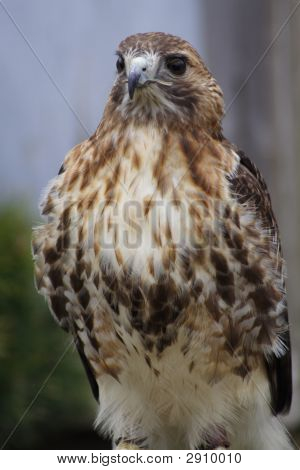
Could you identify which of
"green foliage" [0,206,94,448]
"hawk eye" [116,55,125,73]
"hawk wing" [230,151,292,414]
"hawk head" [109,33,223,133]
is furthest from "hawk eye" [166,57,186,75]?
"green foliage" [0,206,94,448]

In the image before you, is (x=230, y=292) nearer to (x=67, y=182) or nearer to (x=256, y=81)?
(x=67, y=182)

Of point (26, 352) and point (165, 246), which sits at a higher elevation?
point (165, 246)

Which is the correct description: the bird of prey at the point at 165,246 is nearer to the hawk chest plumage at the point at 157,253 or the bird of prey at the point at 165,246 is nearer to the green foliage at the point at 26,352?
the hawk chest plumage at the point at 157,253

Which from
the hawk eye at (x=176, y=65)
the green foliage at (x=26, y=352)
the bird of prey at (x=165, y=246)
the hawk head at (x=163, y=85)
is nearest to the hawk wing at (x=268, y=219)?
the bird of prey at (x=165, y=246)

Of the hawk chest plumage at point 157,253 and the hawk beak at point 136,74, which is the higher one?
the hawk beak at point 136,74

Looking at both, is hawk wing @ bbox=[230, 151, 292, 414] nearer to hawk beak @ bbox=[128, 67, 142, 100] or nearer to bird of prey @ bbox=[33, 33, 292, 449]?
bird of prey @ bbox=[33, 33, 292, 449]

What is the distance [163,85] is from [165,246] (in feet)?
1.30

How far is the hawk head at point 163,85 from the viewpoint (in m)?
2.30

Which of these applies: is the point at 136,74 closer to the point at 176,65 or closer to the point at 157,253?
the point at 176,65

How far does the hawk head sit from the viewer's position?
230 centimetres

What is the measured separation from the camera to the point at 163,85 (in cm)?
236

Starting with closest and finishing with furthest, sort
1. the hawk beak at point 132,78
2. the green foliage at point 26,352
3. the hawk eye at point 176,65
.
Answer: the hawk beak at point 132,78
the hawk eye at point 176,65
the green foliage at point 26,352

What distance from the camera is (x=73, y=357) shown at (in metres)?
3.41

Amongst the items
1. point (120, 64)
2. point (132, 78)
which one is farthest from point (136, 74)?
point (120, 64)
